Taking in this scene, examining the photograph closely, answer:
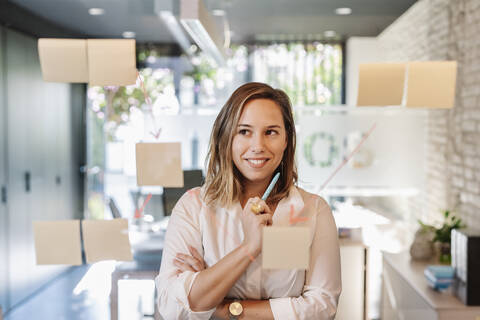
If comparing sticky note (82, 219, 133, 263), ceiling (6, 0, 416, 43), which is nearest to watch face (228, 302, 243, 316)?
sticky note (82, 219, 133, 263)

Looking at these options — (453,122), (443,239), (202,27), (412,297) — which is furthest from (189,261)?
(453,122)

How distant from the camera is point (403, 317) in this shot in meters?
2.20

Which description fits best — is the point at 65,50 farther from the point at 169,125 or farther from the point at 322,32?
the point at 322,32

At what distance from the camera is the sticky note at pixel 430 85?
5.31 feet

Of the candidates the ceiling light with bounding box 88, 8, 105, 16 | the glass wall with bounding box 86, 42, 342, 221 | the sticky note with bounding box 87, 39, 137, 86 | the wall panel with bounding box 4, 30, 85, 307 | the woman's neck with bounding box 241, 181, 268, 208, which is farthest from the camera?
the wall panel with bounding box 4, 30, 85, 307

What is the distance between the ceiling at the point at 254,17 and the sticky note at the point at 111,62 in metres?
0.40

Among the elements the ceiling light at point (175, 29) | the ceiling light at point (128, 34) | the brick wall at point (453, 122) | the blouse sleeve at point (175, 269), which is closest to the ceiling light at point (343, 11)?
the brick wall at point (453, 122)

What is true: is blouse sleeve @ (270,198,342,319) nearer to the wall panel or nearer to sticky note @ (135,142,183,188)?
sticky note @ (135,142,183,188)

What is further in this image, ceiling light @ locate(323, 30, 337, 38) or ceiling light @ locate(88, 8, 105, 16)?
ceiling light @ locate(323, 30, 337, 38)

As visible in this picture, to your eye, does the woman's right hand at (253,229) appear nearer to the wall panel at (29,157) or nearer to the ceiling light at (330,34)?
the ceiling light at (330,34)

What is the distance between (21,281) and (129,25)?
6.05ft

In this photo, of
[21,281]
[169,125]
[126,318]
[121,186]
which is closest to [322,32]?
[169,125]

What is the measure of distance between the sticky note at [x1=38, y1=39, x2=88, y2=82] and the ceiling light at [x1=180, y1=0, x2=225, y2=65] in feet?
1.35

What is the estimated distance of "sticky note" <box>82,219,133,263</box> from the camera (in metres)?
1.66
